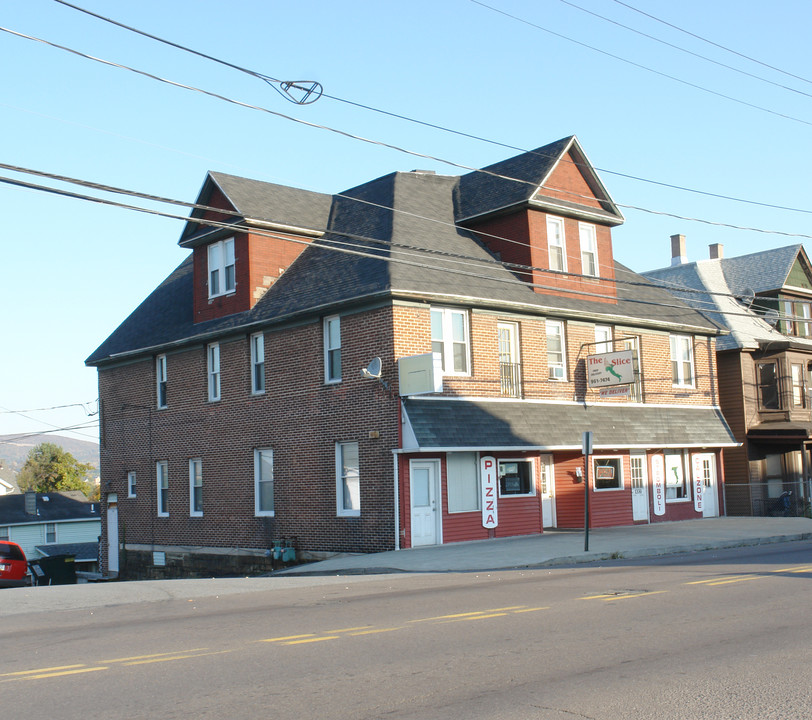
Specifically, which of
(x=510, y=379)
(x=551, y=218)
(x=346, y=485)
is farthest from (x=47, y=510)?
(x=551, y=218)

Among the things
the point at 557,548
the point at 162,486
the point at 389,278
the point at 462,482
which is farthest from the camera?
the point at 162,486

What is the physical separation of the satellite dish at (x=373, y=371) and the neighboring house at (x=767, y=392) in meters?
15.8

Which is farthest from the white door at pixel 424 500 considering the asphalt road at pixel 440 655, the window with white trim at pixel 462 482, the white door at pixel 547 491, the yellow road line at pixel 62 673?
the yellow road line at pixel 62 673

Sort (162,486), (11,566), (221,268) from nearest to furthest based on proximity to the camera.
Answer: (11,566)
(221,268)
(162,486)

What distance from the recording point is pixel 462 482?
24.4 m

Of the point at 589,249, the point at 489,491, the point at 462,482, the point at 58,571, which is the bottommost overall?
the point at 58,571

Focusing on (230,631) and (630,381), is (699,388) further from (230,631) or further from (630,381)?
(230,631)

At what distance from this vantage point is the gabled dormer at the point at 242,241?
2773 cm

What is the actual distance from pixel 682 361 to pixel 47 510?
4746 centimetres

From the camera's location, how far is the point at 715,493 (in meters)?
33.1

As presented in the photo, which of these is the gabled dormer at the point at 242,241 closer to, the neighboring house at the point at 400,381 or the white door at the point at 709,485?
the neighboring house at the point at 400,381

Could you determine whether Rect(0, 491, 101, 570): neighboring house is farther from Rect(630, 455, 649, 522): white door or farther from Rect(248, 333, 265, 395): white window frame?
Rect(630, 455, 649, 522): white door

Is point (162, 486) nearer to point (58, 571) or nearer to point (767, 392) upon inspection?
point (58, 571)

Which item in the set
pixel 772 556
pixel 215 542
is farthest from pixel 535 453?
pixel 215 542
